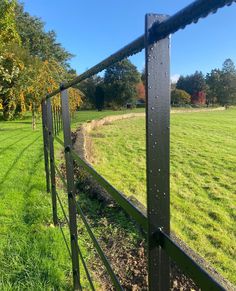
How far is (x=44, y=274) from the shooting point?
2887mm

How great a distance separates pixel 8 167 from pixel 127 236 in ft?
12.4

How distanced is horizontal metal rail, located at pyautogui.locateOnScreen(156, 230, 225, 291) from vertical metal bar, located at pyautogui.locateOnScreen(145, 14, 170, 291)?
0.10 feet

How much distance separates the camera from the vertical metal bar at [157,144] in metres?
0.94

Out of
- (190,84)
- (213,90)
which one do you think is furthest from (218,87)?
(190,84)

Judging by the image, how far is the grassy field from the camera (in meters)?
4.71

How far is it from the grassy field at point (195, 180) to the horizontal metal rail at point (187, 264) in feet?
10.1

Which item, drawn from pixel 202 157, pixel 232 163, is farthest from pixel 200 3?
→ pixel 202 157

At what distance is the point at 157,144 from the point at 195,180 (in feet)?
23.5

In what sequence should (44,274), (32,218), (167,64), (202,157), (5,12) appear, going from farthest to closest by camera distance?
1. (5,12)
2. (202,157)
3. (32,218)
4. (44,274)
5. (167,64)

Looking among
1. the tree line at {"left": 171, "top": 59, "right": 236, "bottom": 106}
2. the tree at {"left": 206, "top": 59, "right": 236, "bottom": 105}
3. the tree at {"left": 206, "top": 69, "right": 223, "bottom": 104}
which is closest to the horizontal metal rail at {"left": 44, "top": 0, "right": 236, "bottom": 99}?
the tree line at {"left": 171, "top": 59, "right": 236, "bottom": 106}

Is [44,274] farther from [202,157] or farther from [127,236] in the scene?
[202,157]

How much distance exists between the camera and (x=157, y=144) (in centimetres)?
96

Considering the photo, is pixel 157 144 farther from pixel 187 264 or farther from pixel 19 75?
pixel 19 75

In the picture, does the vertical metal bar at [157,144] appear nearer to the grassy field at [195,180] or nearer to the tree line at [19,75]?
the grassy field at [195,180]
